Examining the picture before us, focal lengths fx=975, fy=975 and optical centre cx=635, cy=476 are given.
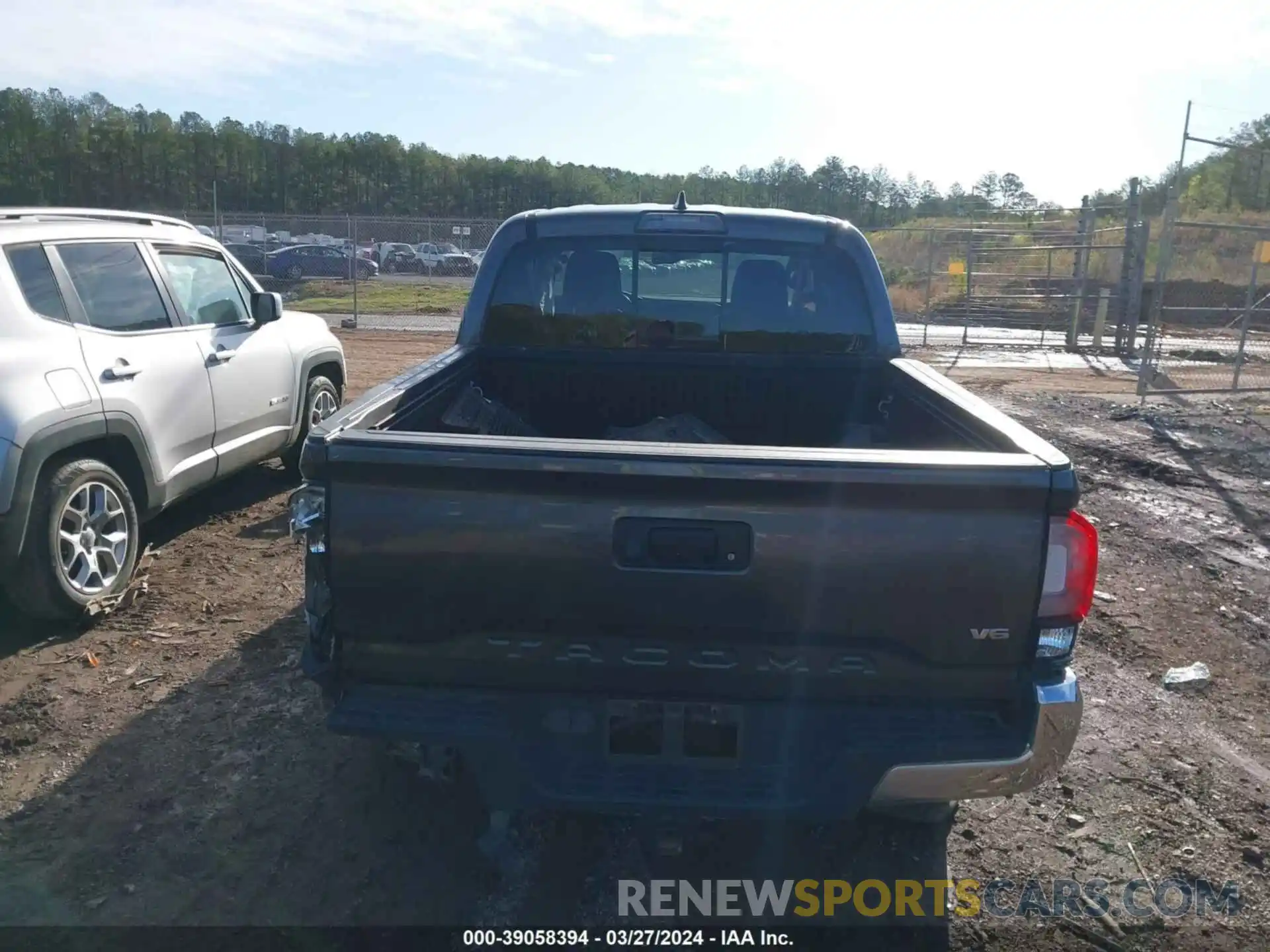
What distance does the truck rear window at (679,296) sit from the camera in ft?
14.3

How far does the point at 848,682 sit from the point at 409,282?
34.0 m

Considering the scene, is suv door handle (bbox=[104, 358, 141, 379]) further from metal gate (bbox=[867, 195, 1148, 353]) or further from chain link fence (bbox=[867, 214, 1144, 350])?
chain link fence (bbox=[867, 214, 1144, 350])

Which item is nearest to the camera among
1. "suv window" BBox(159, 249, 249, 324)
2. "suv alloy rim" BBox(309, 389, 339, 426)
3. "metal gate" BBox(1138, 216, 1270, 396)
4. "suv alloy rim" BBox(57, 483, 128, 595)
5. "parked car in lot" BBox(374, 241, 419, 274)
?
"suv alloy rim" BBox(57, 483, 128, 595)

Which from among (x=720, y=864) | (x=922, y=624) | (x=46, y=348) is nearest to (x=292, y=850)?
(x=720, y=864)

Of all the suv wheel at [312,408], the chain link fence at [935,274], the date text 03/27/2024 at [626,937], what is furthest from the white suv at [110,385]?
the chain link fence at [935,274]

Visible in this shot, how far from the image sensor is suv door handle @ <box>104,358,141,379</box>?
4.88 metres

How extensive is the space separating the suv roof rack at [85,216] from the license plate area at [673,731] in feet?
14.0

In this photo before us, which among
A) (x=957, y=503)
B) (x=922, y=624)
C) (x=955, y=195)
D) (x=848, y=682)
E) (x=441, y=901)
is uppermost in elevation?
(x=955, y=195)

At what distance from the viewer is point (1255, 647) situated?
16.4 feet

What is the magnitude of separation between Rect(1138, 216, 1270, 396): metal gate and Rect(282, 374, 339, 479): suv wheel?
8976mm

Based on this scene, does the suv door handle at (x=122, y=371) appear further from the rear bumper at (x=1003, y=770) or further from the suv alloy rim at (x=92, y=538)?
the rear bumper at (x=1003, y=770)

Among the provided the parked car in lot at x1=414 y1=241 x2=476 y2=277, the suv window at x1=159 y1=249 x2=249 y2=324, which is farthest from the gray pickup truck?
the parked car in lot at x1=414 y1=241 x2=476 y2=277

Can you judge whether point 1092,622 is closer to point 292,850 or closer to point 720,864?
point 720,864

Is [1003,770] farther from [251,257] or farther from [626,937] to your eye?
[251,257]
